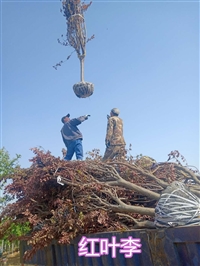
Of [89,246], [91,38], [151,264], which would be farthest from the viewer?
[91,38]

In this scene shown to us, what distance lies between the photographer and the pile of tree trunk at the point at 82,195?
10.7 feet

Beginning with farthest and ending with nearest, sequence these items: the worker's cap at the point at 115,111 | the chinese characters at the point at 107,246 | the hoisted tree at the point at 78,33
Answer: the worker's cap at the point at 115,111 < the hoisted tree at the point at 78,33 < the chinese characters at the point at 107,246

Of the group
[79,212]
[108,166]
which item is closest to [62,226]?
[79,212]

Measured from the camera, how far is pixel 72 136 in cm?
626

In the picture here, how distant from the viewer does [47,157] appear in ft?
12.6

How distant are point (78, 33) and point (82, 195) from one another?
3513 millimetres

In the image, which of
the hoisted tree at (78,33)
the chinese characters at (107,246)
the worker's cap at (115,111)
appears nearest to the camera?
the chinese characters at (107,246)

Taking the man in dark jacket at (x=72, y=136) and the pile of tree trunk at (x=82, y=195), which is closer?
the pile of tree trunk at (x=82, y=195)

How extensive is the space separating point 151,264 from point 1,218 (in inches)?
91.9

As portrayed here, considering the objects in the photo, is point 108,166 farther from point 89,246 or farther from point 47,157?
point 89,246

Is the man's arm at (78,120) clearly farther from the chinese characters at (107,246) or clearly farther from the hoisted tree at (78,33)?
the chinese characters at (107,246)

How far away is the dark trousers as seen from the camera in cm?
615

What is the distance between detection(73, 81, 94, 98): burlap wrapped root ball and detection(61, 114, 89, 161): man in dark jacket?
492mm

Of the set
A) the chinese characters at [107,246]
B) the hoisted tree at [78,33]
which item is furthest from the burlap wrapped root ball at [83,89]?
the chinese characters at [107,246]
